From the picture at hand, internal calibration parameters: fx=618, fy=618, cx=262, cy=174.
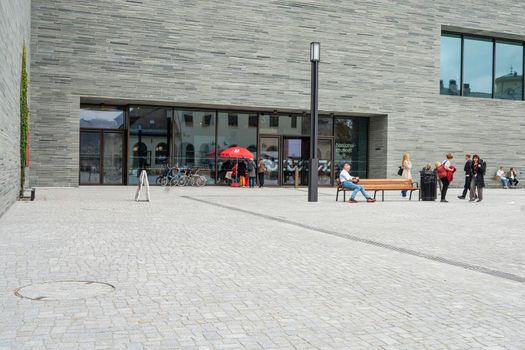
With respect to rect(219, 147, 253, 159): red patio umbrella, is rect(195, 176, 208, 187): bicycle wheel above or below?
below

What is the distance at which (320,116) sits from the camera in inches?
1204

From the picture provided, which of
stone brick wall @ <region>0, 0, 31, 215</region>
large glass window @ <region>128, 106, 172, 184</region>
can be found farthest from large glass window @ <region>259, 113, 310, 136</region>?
stone brick wall @ <region>0, 0, 31, 215</region>

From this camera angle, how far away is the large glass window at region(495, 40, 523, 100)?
108 feet

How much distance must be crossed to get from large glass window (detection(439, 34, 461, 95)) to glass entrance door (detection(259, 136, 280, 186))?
893 centimetres

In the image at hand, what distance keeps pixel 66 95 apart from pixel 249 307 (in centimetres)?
2138

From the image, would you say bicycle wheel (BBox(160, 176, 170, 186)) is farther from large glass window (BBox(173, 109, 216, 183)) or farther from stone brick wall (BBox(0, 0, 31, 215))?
stone brick wall (BBox(0, 0, 31, 215))

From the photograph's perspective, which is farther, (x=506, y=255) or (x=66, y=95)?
(x=66, y=95)

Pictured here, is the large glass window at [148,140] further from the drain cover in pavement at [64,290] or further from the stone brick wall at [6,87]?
the drain cover in pavement at [64,290]

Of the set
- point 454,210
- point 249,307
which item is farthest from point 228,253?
point 454,210

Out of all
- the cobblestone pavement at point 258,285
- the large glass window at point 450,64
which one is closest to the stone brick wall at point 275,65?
the large glass window at point 450,64

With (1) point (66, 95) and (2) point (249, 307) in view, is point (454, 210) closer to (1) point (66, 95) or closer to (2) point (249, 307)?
(2) point (249, 307)

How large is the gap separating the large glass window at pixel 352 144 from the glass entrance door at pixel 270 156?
3120mm

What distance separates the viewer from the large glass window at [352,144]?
30938 mm

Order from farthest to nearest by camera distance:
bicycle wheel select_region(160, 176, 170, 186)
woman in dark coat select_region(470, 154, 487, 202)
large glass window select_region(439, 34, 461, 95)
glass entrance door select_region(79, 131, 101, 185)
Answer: large glass window select_region(439, 34, 461, 95), bicycle wheel select_region(160, 176, 170, 186), glass entrance door select_region(79, 131, 101, 185), woman in dark coat select_region(470, 154, 487, 202)
